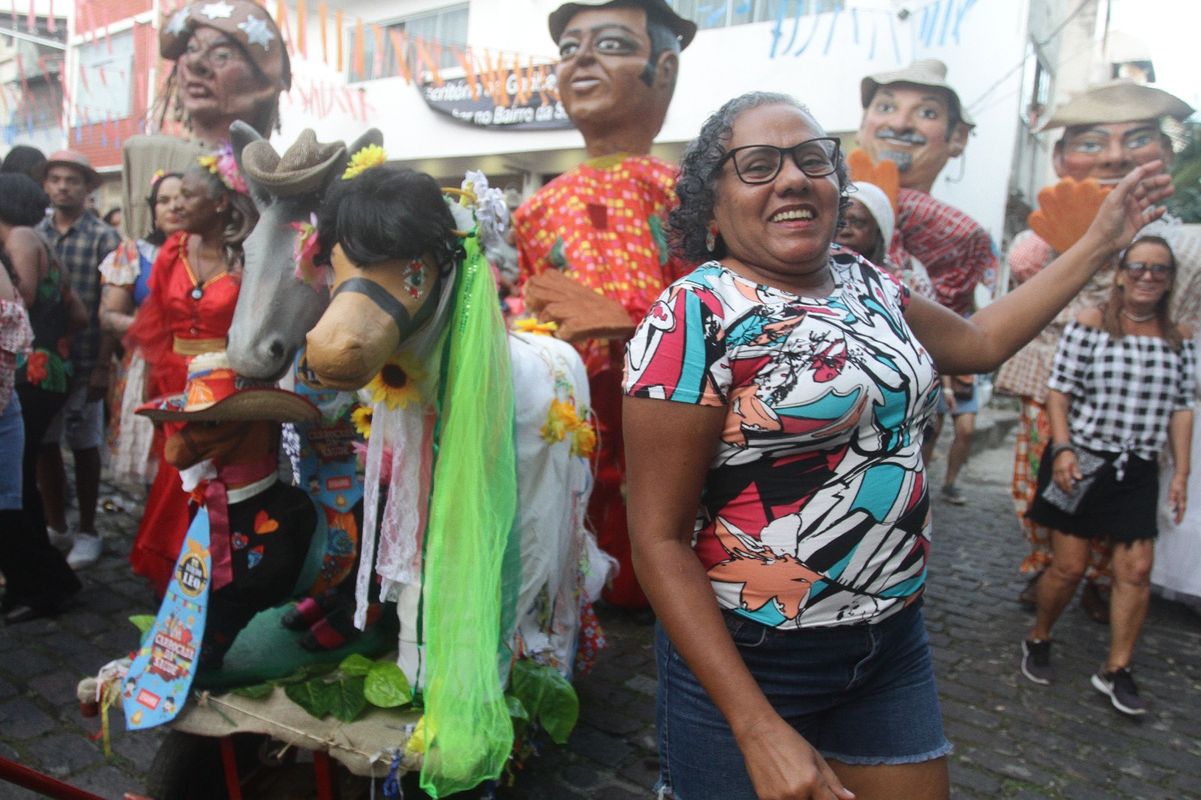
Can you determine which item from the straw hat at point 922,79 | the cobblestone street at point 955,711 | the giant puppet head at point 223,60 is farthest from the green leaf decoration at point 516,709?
the straw hat at point 922,79

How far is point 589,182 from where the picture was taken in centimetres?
397

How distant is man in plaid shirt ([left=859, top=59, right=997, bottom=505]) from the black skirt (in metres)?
1.42

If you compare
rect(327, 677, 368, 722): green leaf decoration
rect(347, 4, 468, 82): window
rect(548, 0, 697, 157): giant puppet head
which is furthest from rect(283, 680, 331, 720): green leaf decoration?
rect(347, 4, 468, 82): window

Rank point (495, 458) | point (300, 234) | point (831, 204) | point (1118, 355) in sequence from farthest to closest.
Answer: point (1118, 355) < point (300, 234) < point (495, 458) < point (831, 204)

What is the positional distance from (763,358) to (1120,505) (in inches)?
115

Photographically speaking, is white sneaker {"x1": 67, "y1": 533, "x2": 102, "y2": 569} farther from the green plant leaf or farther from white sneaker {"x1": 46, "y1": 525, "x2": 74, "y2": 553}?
the green plant leaf

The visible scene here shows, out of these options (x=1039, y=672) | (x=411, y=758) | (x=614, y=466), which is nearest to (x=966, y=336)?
(x=411, y=758)

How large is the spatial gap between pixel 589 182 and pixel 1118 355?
2359 millimetres

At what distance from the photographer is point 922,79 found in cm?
518

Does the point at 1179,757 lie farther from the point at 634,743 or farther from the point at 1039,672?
the point at 634,743

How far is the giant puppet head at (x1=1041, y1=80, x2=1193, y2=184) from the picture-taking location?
446 cm

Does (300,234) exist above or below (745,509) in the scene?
above

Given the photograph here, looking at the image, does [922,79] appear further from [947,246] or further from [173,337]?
[173,337]

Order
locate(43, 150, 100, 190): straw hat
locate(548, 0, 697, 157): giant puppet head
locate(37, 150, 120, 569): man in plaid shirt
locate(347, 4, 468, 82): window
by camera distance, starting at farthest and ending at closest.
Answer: locate(347, 4, 468, 82): window → locate(43, 150, 100, 190): straw hat → locate(37, 150, 120, 569): man in plaid shirt → locate(548, 0, 697, 157): giant puppet head
